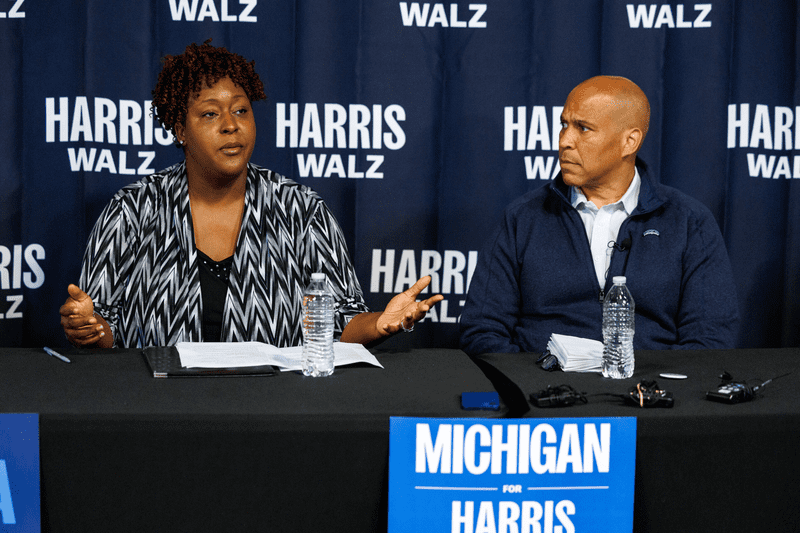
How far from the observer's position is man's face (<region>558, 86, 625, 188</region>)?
1.78 metres

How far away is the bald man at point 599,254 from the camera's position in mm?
1703

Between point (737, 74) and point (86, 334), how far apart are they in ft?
6.55

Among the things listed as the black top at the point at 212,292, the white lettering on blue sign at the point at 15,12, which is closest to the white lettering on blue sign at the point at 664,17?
the black top at the point at 212,292

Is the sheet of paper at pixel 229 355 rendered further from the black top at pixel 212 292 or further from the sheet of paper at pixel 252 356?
the black top at pixel 212 292

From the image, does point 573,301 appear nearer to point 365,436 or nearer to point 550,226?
point 550,226

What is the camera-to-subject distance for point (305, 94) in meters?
2.23

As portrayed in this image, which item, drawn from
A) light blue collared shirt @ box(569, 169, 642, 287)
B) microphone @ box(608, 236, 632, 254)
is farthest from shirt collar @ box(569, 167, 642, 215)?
microphone @ box(608, 236, 632, 254)

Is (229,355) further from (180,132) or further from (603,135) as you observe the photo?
(603,135)

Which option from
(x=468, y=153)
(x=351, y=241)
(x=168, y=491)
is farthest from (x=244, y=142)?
(x=168, y=491)

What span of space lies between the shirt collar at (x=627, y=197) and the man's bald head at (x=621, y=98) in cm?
12

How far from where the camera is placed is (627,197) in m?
1.80

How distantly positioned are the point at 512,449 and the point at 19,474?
65 cm

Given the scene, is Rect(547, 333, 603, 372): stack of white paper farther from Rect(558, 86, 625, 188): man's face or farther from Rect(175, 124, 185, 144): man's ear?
Rect(175, 124, 185, 144): man's ear

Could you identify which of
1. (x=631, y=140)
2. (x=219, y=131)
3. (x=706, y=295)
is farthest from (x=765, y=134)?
(x=219, y=131)
